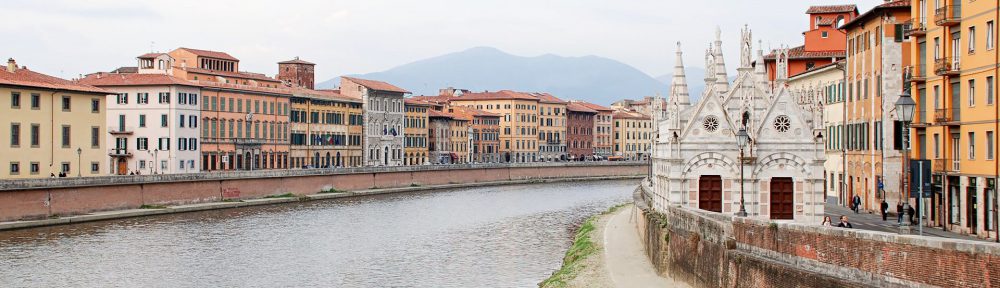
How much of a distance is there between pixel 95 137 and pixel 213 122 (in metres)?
25.2

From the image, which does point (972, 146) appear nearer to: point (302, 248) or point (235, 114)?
point (302, 248)

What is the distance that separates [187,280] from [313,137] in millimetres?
73271

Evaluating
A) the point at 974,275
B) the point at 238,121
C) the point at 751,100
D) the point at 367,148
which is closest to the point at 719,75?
the point at 751,100

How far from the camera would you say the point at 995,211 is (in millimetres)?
→ 31703

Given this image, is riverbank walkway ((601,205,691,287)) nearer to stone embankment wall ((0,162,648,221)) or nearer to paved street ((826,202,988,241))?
paved street ((826,202,988,241))

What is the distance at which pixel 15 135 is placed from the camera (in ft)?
212

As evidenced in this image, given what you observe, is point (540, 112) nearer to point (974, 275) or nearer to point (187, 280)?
point (187, 280)

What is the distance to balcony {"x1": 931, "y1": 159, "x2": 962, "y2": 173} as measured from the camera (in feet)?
115

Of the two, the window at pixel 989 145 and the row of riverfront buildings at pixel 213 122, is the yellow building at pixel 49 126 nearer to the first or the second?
the row of riverfront buildings at pixel 213 122

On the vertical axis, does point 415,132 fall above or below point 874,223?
above

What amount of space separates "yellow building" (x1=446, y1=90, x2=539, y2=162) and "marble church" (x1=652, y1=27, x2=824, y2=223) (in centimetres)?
12332

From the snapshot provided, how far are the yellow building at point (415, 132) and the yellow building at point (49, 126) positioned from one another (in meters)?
61.5

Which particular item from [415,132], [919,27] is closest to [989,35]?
[919,27]

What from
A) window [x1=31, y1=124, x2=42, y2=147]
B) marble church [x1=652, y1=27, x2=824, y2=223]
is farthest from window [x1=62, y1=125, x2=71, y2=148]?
marble church [x1=652, y1=27, x2=824, y2=223]
